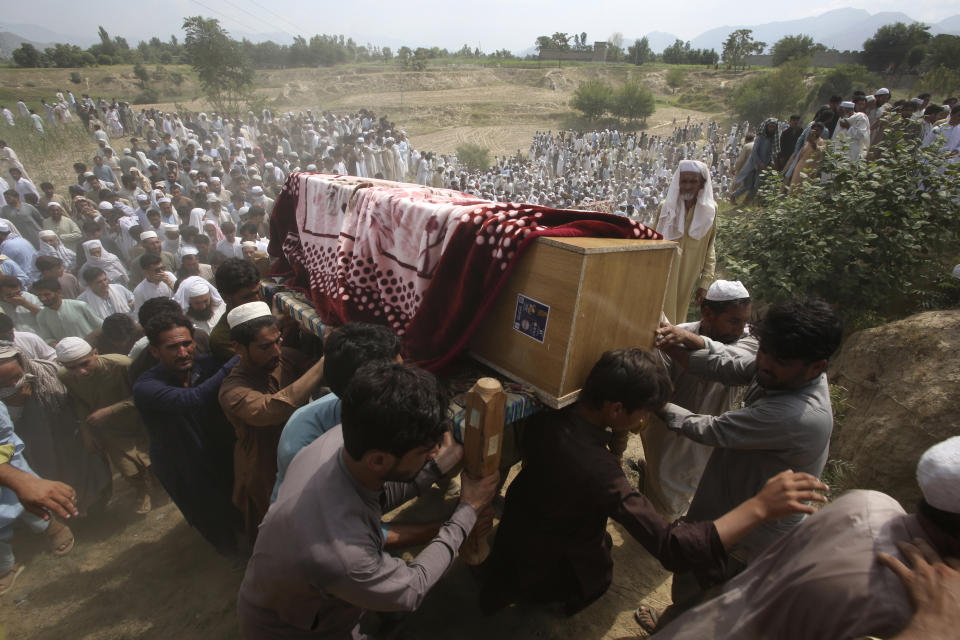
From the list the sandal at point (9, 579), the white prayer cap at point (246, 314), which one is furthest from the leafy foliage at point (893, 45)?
the sandal at point (9, 579)

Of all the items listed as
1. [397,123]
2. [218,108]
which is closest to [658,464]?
[218,108]

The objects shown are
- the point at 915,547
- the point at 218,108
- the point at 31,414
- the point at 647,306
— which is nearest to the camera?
the point at 915,547

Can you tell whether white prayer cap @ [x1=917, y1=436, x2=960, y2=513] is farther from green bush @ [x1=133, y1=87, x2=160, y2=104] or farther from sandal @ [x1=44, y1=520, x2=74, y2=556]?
green bush @ [x1=133, y1=87, x2=160, y2=104]

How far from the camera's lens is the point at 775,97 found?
3253 cm

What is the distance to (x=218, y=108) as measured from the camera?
2555cm

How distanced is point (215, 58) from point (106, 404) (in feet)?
90.8

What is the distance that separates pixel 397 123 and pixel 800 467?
39.0 meters

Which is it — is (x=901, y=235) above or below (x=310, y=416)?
above

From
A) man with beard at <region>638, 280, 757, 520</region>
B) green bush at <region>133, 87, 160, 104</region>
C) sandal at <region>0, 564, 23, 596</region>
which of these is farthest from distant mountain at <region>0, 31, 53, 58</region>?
man with beard at <region>638, 280, 757, 520</region>

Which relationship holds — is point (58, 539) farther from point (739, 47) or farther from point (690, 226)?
point (739, 47)

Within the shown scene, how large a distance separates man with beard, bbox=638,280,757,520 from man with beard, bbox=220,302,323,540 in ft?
6.79

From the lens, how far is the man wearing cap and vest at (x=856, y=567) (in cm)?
112

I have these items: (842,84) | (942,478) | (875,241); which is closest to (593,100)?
(842,84)

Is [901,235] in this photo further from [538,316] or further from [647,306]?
[538,316]
